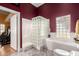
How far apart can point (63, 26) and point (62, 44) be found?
353mm

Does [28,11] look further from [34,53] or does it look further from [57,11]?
[34,53]

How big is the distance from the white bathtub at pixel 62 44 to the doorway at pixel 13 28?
632 millimetres

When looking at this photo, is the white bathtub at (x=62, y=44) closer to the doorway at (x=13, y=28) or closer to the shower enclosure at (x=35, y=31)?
the shower enclosure at (x=35, y=31)

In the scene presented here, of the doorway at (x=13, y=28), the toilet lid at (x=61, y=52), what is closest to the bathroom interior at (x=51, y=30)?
the toilet lid at (x=61, y=52)

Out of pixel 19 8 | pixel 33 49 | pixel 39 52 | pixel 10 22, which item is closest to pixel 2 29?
pixel 10 22

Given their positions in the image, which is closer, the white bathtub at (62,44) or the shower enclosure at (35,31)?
the white bathtub at (62,44)

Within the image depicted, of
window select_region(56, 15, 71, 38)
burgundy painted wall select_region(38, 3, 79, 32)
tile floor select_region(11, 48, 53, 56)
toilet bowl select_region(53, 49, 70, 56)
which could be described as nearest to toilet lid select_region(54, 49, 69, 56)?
toilet bowl select_region(53, 49, 70, 56)

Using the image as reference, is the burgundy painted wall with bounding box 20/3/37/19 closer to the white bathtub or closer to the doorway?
the doorway

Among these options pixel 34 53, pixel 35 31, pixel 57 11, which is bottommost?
pixel 34 53

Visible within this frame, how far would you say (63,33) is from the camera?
174 centimetres

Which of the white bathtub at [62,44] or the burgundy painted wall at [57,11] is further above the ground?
the burgundy painted wall at [57,11]

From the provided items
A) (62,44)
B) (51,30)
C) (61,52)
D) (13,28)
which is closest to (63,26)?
(51,30)

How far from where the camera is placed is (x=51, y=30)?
5.89ft

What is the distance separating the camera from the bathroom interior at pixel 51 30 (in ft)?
5.56
